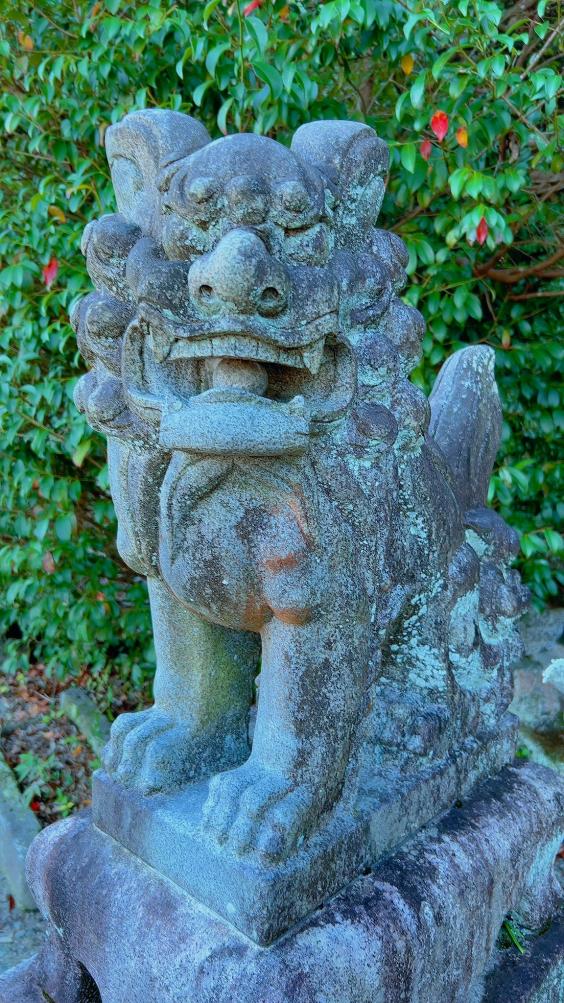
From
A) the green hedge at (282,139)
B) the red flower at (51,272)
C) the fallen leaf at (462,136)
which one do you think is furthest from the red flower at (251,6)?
the red flower at (51,272)

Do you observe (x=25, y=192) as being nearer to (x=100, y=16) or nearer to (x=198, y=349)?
(x=100, y=16)

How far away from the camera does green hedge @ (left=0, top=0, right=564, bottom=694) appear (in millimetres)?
1916

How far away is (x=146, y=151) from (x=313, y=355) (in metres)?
0.38

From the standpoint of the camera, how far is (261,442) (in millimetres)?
965

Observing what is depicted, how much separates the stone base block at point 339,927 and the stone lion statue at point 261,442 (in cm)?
13

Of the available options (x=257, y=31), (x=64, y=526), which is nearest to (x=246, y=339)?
(x=257, y=31)

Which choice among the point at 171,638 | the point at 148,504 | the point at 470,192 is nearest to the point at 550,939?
the point at 171,638

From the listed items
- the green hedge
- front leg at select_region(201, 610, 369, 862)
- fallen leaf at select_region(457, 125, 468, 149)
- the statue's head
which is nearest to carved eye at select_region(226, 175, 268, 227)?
the statue's head

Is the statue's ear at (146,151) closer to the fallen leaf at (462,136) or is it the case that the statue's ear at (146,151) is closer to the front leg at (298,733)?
the front leg at (298,733)

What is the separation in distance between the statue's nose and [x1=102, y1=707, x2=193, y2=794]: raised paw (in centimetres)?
70

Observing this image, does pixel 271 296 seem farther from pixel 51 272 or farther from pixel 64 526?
pixel 64 526

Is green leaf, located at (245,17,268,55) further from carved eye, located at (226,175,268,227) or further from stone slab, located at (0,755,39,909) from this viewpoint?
stone slab, located at (0,755,39,909)

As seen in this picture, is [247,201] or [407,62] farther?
[407,62]

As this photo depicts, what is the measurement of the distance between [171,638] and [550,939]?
0.94 meters
